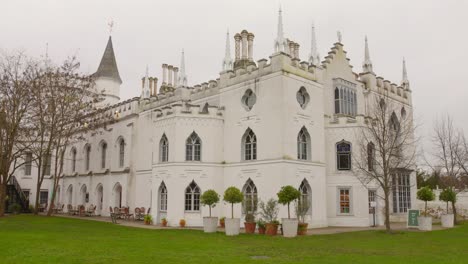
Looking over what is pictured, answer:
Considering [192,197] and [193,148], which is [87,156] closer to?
[193,148]

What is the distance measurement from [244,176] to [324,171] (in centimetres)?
495

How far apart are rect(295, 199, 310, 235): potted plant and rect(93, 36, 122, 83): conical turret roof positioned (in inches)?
1228

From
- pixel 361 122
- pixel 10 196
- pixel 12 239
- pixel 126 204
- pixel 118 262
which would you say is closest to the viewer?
pixel 118 262

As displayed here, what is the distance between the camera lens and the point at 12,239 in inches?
648

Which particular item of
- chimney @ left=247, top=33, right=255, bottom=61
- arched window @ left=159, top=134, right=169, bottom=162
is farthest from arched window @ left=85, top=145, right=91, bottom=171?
chimney @ left=247, top=33, right=255, bottom=61

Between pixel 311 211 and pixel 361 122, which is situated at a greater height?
pixel 361 122

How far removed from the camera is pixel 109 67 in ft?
162

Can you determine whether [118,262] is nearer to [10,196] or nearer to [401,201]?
[401,201]

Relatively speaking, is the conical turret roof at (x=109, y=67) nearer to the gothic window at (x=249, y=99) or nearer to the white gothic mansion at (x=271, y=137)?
the white gothic mansion at (x=271, y=137)

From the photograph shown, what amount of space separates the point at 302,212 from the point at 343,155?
6.05m

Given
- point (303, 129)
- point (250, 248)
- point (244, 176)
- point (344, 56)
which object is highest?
point (344, 56)

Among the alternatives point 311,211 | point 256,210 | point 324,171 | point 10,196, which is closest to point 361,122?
point 324,171

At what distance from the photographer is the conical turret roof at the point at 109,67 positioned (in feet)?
160

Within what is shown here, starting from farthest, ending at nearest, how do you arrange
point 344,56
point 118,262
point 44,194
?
point 44,194
point 344,56
point 118,262
